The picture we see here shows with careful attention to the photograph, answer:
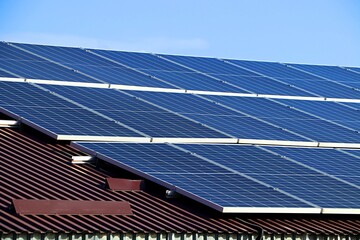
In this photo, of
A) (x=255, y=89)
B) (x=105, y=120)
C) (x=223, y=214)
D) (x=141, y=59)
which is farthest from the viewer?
(x=141, y=59)

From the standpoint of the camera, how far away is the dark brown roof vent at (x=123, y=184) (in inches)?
1307

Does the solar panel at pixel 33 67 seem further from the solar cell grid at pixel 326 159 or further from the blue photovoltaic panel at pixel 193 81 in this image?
the solar cell grid at pixel 326 159

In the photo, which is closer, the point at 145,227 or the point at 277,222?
the point at 145,227

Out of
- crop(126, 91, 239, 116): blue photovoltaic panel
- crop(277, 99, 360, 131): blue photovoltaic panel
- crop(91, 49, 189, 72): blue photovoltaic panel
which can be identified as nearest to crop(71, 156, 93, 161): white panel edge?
crop(126, 91, 239, 116): blue photovoltaic panel

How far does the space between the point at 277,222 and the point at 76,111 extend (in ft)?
31.6

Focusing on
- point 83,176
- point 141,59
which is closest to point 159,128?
point 83,176

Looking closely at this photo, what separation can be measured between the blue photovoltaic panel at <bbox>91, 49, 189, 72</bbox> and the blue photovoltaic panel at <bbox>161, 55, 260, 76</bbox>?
1.11 metres

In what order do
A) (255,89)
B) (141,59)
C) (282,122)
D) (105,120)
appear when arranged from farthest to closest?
(141,59)
(255,89)
(282,122)
(105,120)

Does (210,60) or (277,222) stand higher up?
(210,60)

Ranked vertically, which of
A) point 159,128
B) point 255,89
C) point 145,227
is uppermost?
point 255,89

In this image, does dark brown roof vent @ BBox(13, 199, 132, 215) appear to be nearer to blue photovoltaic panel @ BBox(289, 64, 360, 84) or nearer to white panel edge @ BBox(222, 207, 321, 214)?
white panel edge @ BBox(222, 207, 321, 214)

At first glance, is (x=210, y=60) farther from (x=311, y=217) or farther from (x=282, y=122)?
(x=311, y=217)

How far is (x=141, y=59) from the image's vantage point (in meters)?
52.1

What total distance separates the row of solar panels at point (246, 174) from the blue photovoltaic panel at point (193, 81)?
8894 mm
